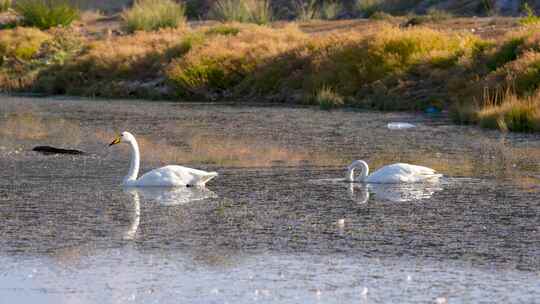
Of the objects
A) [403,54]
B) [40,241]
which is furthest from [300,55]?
[40,241]

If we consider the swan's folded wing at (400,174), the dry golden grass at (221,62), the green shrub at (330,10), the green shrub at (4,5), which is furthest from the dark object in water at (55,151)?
the green shrub at (4,5)

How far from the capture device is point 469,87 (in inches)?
949

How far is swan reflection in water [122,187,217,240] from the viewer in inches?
473

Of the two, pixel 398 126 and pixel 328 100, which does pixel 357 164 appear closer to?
pixel 398 126

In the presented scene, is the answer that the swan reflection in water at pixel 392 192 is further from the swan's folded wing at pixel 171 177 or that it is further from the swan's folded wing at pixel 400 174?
the swan's folded wing at pixel 171 177

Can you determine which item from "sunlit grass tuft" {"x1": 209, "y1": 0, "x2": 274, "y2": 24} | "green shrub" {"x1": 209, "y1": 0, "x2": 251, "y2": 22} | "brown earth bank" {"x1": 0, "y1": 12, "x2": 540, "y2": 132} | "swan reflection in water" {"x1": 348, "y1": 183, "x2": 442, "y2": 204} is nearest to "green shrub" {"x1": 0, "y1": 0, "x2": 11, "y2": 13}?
"green shrub" {"x1": 209, "y1": 0, "x2": 251, "y2": 22}

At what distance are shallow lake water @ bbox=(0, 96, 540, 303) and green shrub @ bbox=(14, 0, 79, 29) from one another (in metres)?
24.9

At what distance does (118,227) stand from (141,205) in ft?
4.13

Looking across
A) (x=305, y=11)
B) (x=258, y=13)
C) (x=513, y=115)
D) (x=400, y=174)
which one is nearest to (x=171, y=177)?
(x=400, y=174)

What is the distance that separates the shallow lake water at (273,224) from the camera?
327 inches

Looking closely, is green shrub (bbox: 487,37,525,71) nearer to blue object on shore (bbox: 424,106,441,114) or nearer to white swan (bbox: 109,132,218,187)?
blue object on shore (bbox: 424,106,441,114)

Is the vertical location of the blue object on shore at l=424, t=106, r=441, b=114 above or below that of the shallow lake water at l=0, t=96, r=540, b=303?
below

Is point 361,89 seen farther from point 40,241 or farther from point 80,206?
point 40,241

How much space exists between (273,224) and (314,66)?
17738 mm
